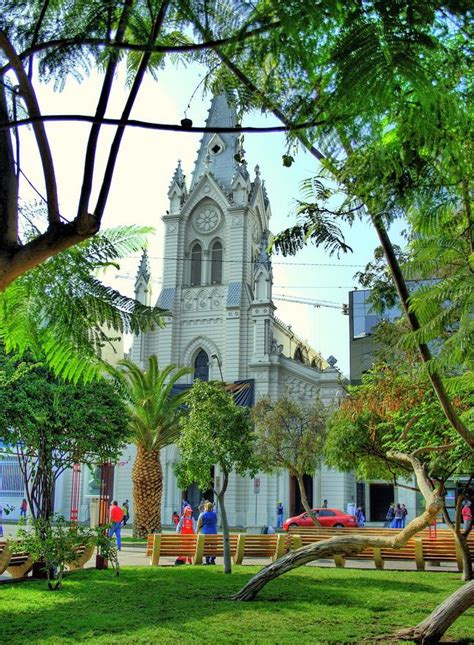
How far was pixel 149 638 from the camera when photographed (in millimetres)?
7727

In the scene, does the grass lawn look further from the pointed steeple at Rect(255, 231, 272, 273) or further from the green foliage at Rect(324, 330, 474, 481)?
the pointed steeple at Rect(255, 231, 272, 273)

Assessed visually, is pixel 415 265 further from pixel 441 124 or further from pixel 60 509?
pixel 60 509

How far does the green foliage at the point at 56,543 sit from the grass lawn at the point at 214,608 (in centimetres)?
40

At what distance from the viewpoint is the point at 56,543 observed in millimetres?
12172

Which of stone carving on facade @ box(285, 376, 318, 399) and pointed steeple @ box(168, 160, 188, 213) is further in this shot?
pointed steeple @ box(168, 160, 188, 213)

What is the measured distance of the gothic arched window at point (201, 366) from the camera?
139 ft

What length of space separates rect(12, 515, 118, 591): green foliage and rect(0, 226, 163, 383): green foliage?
7.58 m

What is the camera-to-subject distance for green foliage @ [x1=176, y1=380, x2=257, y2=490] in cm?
1522

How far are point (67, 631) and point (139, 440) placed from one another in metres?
20.7

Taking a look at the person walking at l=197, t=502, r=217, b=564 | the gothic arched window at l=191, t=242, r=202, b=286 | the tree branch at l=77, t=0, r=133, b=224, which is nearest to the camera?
the tree branch at l=77, t=0, r=133, b=224

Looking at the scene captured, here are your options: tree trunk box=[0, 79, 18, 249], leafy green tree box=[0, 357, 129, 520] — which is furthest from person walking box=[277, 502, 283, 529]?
tree trunk box=[0, 79, 18, 249]

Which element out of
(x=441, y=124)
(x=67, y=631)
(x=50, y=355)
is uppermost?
(x=441, y=124)

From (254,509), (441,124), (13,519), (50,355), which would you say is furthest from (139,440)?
(441,124)

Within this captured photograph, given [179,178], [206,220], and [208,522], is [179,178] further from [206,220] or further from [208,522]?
[208,522]
